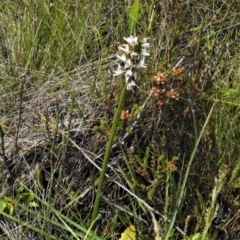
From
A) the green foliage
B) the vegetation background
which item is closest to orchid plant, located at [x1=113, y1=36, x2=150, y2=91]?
the vegetation background

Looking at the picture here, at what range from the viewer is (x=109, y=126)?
6.13 feet

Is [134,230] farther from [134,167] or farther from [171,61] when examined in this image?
[171,61]

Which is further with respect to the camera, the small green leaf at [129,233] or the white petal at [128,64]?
the small green leaf at [129,233]

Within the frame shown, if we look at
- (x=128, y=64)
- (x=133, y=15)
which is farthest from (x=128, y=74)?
(x=133, y=15)

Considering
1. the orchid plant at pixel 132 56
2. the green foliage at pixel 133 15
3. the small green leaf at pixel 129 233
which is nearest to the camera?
the orchid plant at pixel 132 56

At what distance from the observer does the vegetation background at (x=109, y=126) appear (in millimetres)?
1693

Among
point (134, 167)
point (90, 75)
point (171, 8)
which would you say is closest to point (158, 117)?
point (134, 167)

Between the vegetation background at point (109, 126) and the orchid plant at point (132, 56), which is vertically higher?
the orchid plant at point (132, 56)

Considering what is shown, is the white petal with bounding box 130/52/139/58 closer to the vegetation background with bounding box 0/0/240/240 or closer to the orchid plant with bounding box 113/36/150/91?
the orchid plant with bounding box 113/36/150/91

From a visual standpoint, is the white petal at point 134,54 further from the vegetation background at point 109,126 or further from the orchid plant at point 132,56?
the vegetation background at point 109,126

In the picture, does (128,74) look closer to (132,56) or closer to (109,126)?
(132,56)

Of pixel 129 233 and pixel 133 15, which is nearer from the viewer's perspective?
pixel 129 233

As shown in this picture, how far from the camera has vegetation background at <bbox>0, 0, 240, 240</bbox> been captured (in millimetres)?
1693

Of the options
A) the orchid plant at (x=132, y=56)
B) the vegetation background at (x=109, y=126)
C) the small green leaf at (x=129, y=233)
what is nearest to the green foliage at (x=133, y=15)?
the vegetation background at (x=109, y=126)
